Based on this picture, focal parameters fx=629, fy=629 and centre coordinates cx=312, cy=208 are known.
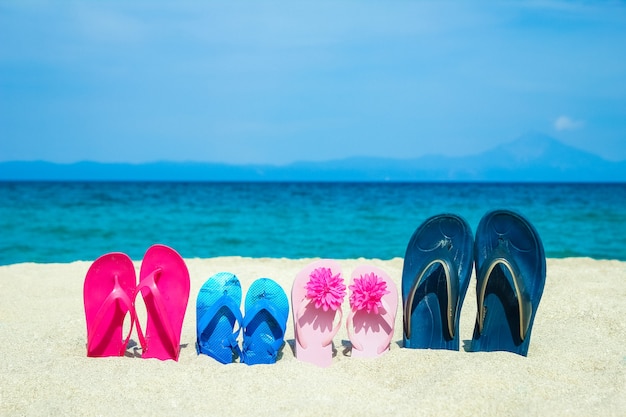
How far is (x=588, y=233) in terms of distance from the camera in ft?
43.6

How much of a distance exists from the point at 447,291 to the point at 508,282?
31 centimetres

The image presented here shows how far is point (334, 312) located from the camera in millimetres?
3170

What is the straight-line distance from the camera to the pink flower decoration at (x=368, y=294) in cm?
318

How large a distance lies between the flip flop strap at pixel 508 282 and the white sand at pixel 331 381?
218 mm

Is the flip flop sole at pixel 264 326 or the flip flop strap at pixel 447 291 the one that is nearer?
the flip flop sole at pixel 264 326

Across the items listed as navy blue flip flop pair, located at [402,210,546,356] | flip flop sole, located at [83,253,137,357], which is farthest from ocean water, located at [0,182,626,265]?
flip flop sole, located at [83,253,137,357]

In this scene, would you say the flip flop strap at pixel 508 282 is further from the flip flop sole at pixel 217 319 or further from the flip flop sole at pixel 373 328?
the flip flop sole at pixel 217 319

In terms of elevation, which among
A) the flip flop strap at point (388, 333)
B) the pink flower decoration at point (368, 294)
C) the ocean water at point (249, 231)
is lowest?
the ocean water at point (249, 231)

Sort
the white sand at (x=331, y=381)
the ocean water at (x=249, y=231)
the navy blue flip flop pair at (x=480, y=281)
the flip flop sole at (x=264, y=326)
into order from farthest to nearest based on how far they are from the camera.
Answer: the ocean water at (x=249, y=231) < the navy blue flip flop pair at (x=480, y=281) < the flip flop sole at (x=264, y=326) < the white sand at (x=331, y=381)

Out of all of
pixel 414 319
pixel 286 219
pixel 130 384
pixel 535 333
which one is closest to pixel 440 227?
pixel 414 319

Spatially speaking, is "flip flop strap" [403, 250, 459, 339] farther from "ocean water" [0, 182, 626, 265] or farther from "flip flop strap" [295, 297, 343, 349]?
"ocean water" [0, 182, 626, 265]

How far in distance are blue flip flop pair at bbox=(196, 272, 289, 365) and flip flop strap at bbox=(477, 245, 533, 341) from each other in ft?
3.32

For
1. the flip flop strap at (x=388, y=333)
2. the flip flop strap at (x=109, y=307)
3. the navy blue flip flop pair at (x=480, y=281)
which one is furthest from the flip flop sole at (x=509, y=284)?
the flip flop strap at (x=109, y=307)

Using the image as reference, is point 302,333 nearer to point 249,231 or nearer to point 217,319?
point 217,319
